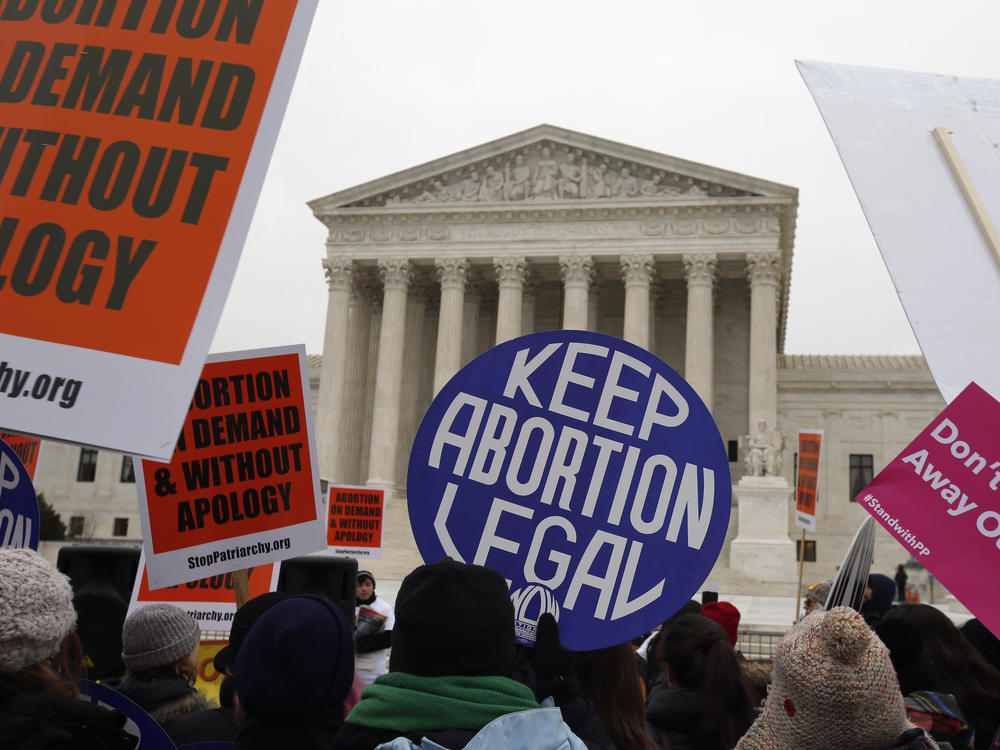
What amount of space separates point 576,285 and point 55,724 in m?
40.4

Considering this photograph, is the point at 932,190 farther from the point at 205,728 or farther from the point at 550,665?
the point at 205,728

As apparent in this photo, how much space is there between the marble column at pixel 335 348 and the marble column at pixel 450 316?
14.6 feet

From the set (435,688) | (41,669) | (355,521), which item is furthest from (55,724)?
(355,521)

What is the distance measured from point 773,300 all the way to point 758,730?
4010 centimetres

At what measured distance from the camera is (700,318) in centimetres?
4112

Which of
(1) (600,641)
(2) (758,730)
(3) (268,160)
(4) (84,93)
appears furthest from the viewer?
(1) (600,641)

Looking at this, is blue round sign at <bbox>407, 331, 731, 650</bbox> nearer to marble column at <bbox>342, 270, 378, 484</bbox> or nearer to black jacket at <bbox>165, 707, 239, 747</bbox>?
black jacket at <bbox>165, 707, 239, 747</bbox>

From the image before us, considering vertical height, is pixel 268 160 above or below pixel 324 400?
below

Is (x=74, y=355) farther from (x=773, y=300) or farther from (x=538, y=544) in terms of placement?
(x=773, y=300)

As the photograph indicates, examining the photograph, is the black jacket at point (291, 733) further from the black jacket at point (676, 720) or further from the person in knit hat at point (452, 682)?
the black jacket at point (676, 720)

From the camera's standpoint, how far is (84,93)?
10.6ft

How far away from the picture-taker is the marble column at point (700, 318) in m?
40.7

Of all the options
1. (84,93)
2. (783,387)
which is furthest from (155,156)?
(783,387)

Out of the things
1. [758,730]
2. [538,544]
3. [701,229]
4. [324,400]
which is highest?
[701,229]
